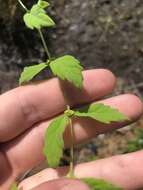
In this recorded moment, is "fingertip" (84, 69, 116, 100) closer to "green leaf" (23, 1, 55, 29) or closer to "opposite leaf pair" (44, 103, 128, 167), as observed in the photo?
"opposite leaf pair" (44, 103, 128, 167)

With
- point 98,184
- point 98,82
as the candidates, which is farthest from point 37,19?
point 98,184

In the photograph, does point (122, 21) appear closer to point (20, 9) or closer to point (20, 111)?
point (20, 9)

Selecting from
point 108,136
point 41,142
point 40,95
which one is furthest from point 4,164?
point 108,136

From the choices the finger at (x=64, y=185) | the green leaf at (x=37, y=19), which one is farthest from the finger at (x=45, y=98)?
the finger at (x=64, y=185)

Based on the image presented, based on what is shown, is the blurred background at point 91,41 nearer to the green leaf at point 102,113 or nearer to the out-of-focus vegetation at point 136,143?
the out-of-focus vegetation at point 136,143

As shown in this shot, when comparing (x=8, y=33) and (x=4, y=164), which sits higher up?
(x=8, y=33)

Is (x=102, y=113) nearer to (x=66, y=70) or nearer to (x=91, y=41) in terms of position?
(x=66, y=70)
